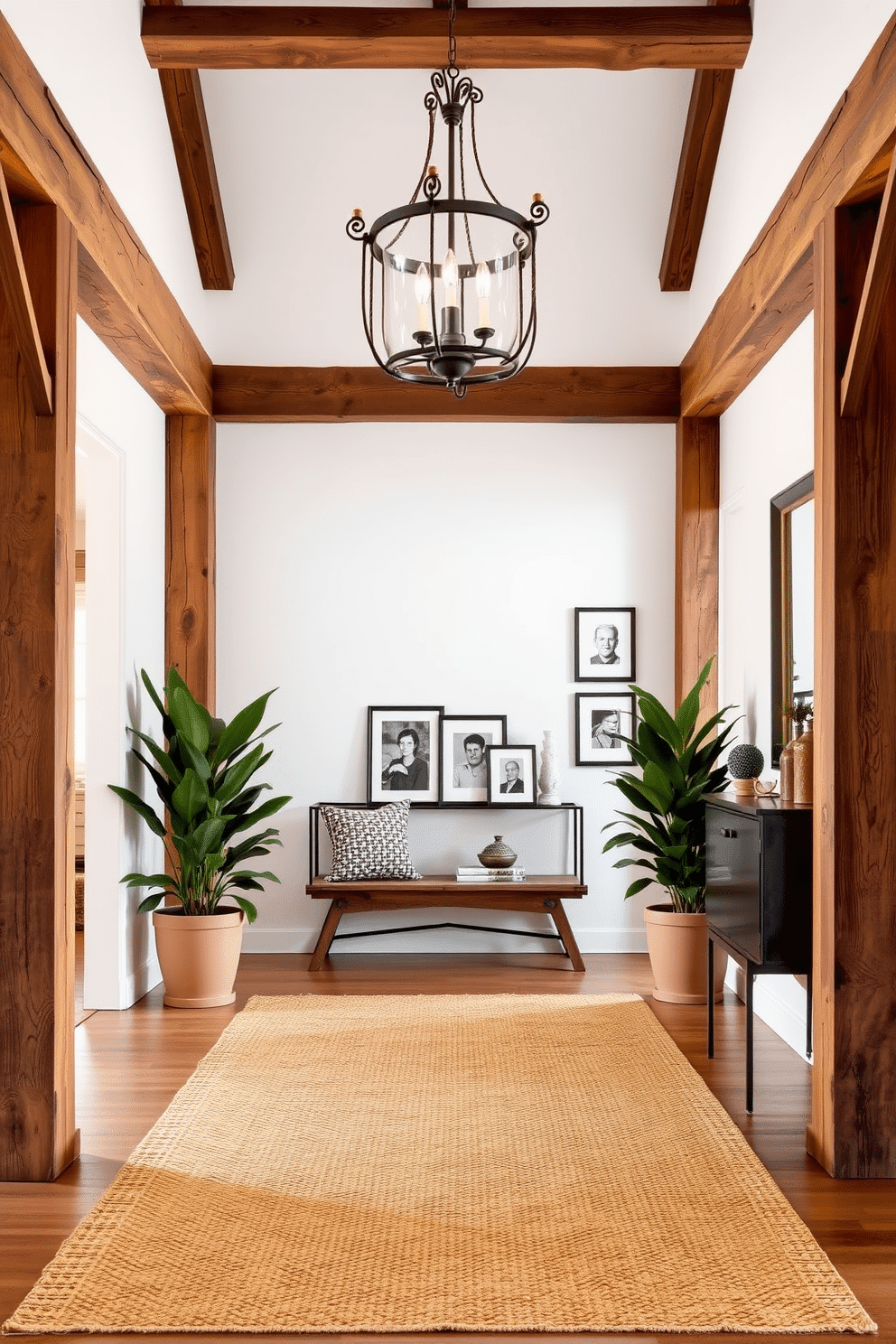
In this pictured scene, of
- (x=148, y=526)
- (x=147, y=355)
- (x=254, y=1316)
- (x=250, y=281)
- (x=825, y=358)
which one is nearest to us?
(x=254, y=1316)

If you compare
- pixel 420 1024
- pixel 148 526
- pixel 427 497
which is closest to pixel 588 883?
pixel 420 1024

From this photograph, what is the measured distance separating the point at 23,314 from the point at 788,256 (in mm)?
2292

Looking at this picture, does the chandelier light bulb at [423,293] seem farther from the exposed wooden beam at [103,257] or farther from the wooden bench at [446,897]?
the wooden bench at [446,897]

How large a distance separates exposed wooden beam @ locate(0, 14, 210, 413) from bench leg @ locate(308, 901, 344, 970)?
2.41 metres

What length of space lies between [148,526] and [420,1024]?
250 centimetres

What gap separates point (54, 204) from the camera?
316cm

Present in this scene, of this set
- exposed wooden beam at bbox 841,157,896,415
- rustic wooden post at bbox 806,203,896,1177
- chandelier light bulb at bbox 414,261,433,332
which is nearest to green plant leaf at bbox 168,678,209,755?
chandelier light bulb at bbox 414,261,433,332

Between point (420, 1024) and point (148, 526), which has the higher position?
point (148, 526)

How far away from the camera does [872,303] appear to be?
291cm

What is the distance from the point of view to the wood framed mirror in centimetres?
428

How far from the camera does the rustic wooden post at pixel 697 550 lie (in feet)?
19.0

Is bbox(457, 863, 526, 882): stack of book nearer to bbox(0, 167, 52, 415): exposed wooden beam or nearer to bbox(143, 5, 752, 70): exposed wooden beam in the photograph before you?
bbox(0, 167, 52, 415): exposed wooden beam

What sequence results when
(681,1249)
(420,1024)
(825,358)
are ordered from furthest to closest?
(420,1024)
(825,358)
(681,1249)

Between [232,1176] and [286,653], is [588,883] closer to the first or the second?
[286,653]
